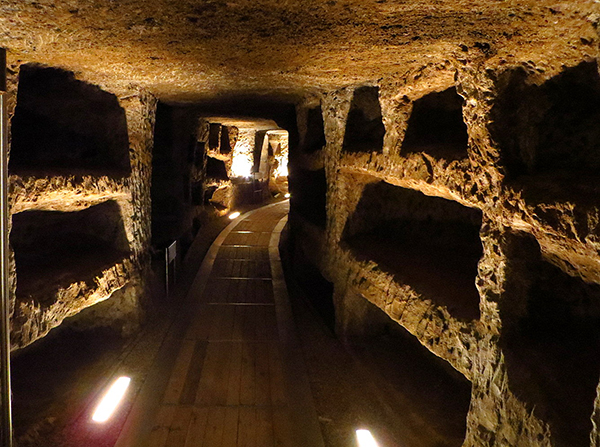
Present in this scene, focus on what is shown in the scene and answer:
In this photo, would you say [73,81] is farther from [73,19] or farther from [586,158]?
[586,158]

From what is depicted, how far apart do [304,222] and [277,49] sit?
3.93 metres

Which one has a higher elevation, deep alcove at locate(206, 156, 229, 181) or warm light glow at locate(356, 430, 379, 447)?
deep alcove at locate(206, 156, 229, 181)

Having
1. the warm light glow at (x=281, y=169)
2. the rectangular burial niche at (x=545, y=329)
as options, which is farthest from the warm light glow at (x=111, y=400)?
the warm light glow at (x=281, y=169)

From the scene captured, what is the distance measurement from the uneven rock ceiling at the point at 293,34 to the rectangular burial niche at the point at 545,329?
1055mm

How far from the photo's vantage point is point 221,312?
19.6 ft

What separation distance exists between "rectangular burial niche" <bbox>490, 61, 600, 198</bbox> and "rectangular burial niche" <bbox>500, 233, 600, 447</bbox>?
42cm

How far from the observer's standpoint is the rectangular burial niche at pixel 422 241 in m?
3.33

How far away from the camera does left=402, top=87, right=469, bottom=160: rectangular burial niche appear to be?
3490 millimetres

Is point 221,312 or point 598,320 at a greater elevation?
point 598,320

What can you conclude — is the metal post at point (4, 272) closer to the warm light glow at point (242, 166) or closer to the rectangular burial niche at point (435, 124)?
the rectangular burial niche at point (435, 124)

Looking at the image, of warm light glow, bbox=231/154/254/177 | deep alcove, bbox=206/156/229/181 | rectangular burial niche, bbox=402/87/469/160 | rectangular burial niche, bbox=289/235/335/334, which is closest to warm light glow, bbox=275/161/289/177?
warm light glow, bbox=231/154/254/177

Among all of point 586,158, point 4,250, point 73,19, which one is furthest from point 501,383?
point 73,19

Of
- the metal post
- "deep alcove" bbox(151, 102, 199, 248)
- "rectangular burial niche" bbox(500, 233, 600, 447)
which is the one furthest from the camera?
"deep alcove" bbox(151, 102, 199, 248)

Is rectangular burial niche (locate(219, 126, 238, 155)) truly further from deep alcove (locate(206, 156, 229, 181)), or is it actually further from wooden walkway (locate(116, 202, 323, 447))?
wooden walkway (locate(116, 202, 323, 447))
